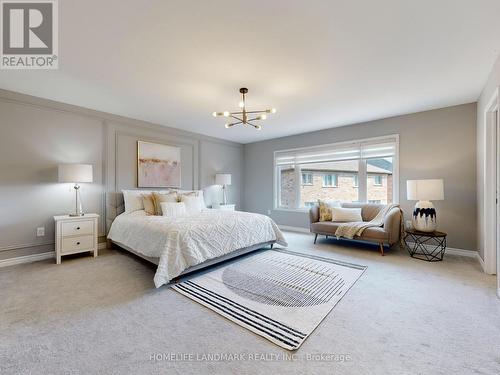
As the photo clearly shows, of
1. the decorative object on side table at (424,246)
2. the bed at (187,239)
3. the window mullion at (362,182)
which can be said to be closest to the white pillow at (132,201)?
the bed at (187,239)

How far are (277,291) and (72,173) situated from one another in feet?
10.9

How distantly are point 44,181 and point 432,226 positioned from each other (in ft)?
19.4

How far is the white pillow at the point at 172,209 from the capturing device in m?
3.77

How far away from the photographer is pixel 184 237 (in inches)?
103

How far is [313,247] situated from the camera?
4109mm

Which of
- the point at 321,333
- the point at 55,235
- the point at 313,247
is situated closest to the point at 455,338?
the point at 321,333

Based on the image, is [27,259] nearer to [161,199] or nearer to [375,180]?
[161,199]

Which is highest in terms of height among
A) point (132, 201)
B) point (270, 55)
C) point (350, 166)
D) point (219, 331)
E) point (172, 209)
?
point (270, 55)

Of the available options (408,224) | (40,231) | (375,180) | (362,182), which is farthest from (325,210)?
(40,231)

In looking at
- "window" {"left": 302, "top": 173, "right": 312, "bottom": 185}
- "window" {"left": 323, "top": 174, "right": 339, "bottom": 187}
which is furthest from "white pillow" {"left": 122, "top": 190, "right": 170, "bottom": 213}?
"window" {"left": 323, "top": 174, "right": 339, "bottom": 187}

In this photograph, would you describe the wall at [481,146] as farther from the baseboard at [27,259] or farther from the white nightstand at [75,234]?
the baseboard at [27,259]

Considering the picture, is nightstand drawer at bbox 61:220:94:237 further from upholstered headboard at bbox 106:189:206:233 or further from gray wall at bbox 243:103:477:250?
gray wall at bbox 243:103:477:250

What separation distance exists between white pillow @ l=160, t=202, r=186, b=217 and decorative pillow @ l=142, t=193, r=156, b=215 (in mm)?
207

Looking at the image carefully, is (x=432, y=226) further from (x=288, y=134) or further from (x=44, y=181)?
(x=44, y=181)
